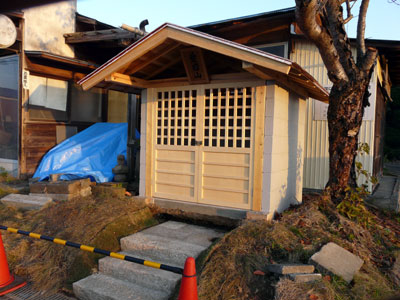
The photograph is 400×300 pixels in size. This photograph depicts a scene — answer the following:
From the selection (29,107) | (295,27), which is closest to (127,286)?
(29,107)

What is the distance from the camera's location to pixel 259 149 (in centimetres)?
585

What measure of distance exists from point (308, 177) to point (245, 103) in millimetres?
5008

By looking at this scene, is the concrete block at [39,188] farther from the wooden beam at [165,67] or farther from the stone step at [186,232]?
the wooden beam at [165,67]

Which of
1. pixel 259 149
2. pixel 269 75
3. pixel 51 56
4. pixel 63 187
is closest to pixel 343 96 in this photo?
pixel 269 75

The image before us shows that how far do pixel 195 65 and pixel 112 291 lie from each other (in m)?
4.10

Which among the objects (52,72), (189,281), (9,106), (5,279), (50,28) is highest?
(50,28)

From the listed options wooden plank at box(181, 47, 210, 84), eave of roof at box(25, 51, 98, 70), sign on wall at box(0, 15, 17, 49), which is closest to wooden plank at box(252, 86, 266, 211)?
wooden plank at box(181, 47, 210, 84)

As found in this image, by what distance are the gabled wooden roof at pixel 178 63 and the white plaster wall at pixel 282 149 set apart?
1.05 ft

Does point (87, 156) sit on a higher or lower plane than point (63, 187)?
higher

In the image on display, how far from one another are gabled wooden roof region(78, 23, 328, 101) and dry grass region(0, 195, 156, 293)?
244cm

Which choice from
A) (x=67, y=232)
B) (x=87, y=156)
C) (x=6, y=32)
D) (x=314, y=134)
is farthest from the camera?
(x=314, y=134)

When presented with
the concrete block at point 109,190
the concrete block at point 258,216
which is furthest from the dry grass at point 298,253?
the concrete block at point 109,190

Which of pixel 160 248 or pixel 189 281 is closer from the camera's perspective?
pixel 189 281

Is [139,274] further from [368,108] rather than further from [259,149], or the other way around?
[368,108]
